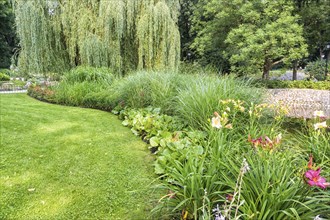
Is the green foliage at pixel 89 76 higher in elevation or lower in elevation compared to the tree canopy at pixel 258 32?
lower

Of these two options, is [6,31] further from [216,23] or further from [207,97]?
[207,97]

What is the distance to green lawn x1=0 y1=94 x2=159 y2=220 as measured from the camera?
1956 mm

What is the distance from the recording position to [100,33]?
7.67 meters

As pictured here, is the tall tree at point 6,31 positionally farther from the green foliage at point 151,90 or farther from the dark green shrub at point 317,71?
the dark green shrub at point 317,71

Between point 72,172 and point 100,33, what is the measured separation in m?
6.08

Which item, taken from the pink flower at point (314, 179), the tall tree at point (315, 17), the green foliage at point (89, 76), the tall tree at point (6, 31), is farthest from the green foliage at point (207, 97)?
the tall tree at point (6, 31)

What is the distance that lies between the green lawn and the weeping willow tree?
3.85 metres

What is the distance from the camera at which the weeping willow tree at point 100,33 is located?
745 cm

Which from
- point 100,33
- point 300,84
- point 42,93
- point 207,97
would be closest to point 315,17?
point 300,84

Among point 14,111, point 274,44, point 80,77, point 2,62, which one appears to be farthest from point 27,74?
point 2,62

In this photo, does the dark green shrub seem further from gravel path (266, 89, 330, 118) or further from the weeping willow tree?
the weeping willow tree

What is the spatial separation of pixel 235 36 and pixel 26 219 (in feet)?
33.0

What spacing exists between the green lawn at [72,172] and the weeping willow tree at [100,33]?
12.6ft

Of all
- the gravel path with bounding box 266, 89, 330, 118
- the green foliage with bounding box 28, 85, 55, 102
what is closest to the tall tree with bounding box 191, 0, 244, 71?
the gravel path with bounding box 266, 89, 330, 118
